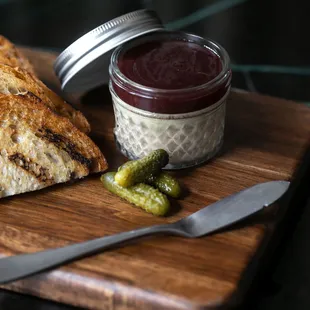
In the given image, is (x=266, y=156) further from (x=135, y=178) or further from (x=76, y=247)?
(x=76, y=247)

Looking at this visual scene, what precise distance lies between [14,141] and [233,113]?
3.40ft

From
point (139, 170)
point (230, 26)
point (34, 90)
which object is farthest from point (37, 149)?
point (230, 26)

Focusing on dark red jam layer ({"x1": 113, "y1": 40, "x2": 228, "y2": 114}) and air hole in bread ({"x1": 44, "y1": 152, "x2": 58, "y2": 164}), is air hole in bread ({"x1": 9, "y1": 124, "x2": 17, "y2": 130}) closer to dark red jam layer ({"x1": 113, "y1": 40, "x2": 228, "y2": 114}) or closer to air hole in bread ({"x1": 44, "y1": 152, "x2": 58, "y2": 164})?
air hole in bread ({"x1": 44, "y1": 152, "x2": 58, "y2": 164})

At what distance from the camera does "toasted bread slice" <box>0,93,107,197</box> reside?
92.0 inches

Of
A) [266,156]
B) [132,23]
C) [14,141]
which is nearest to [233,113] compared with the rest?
[266,156]

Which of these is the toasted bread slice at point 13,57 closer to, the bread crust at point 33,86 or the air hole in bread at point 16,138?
the bread crust at point 33,86

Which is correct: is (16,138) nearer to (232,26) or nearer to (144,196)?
(144,196)

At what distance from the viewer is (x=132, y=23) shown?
2602 millimetres

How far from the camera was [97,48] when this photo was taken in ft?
8.68

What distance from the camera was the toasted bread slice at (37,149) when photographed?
2336mm

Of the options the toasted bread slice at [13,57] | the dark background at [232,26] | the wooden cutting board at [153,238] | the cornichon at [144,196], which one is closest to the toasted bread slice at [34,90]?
the wooden cutting board at [153,238]

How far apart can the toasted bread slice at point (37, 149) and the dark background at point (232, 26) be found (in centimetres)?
133

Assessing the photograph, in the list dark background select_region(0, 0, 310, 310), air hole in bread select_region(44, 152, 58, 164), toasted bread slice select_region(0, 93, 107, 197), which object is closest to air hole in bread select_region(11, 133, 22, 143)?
toasted bread slice select_region(0, 93, 107, 197)

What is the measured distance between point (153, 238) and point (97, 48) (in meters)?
0.93
